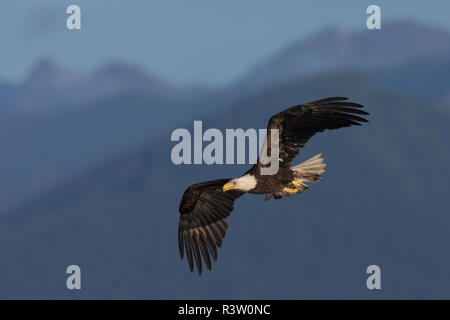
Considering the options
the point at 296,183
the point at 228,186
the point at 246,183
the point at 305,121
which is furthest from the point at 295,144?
the point at 228,186

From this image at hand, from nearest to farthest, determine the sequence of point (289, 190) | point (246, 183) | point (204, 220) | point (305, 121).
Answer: point (305, 121) < point (246, 183) < point (289, 190) < point (204, 220)

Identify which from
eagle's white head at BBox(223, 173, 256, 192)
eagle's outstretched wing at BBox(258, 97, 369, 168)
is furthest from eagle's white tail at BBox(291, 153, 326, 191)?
eagle's white head at BBox(223, 173, 256, 192)

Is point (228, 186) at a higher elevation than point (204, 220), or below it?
higher

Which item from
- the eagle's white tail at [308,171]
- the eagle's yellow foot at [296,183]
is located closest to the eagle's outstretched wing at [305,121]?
the eagle's white tail at [308,171]

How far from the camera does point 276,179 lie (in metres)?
16.3

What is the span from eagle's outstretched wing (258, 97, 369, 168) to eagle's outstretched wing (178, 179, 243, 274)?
217cm

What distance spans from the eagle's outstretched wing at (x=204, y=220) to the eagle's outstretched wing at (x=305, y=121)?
217cm

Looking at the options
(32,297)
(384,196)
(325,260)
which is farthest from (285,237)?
(32,297)

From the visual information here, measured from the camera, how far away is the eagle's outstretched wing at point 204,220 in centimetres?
1823

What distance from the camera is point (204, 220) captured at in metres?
18.4

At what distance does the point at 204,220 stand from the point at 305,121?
3390 mm

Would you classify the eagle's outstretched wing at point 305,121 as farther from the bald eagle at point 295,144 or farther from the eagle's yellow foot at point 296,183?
the eagle's yellow foot at point 296,183

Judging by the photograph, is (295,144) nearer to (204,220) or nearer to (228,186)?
(228,186)

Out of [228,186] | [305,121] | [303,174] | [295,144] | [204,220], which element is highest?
[305,121]
